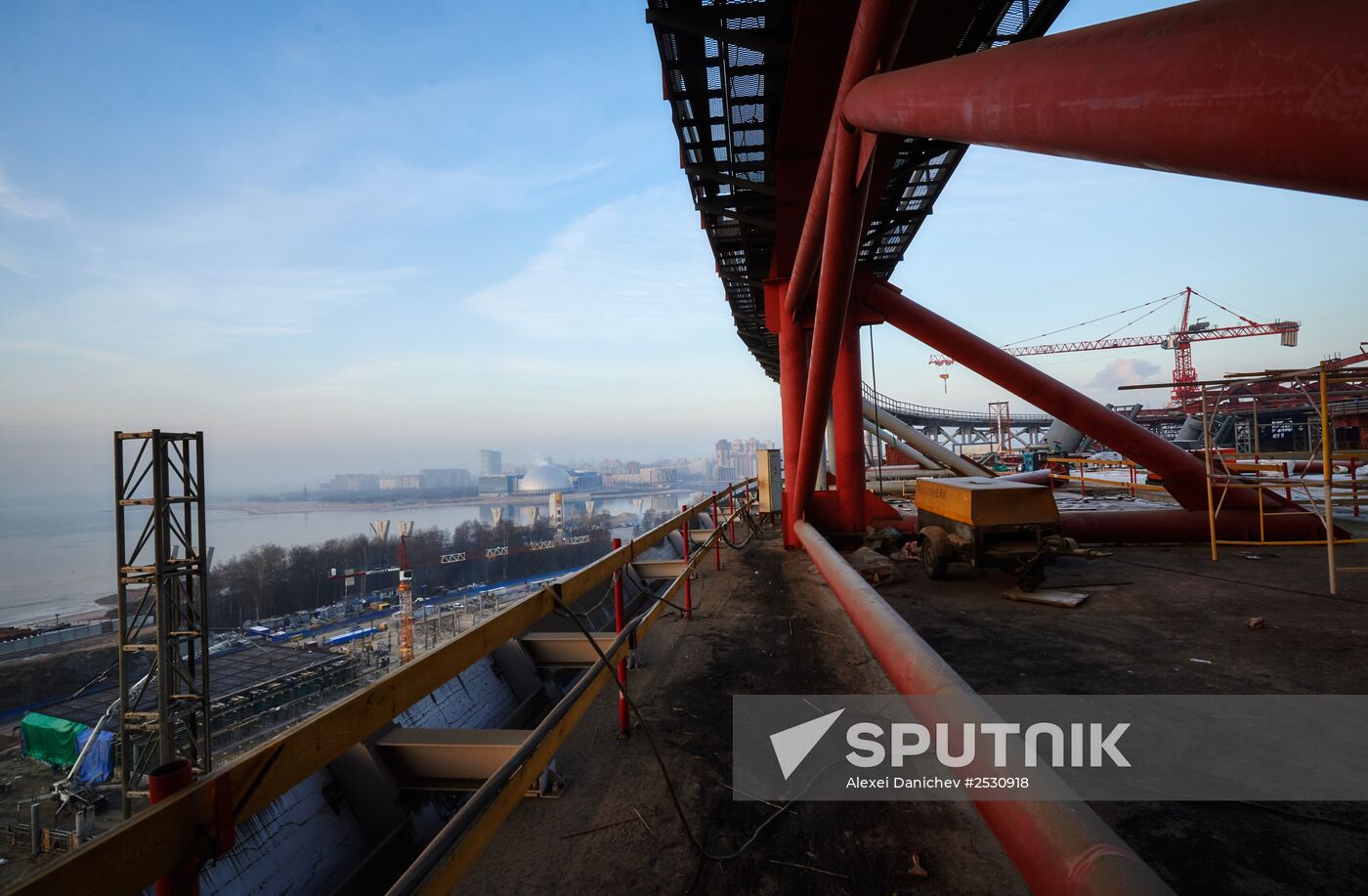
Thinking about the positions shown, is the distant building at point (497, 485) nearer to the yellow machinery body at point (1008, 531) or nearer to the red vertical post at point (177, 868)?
the yellow machinery body at point (1008, 531)

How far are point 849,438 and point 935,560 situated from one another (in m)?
2.71

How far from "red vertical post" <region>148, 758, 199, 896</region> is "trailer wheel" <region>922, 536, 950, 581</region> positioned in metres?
8.05

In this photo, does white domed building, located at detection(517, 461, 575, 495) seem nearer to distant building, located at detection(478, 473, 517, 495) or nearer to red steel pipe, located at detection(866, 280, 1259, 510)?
distant building, located at detection(478, 473, 517, 495)

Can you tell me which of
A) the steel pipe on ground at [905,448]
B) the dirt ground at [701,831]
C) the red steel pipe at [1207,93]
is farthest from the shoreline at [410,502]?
the red steel pipe at [1207,93]

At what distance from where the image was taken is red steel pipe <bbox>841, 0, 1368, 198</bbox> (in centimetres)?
97

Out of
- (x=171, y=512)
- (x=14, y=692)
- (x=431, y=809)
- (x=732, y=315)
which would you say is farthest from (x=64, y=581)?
(x=431, y=809)

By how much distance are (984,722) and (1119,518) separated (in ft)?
32.4

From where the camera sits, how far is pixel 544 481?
16762 centimetres

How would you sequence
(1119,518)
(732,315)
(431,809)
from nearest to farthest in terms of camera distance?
1. (431,809)
2. (1119,518)
3. (732,315)

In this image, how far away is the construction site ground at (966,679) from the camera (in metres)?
2.44

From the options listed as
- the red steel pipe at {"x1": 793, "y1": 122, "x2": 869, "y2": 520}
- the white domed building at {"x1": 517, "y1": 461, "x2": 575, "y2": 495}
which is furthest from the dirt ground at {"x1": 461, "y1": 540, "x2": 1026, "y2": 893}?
the white domed building at {"x1": 517, "y1": 461, "x2": 575, "y2": 495}

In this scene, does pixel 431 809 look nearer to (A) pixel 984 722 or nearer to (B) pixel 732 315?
(A) pixel 984 722

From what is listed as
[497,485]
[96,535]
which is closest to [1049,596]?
[96,535]

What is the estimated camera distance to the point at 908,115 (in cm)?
246
